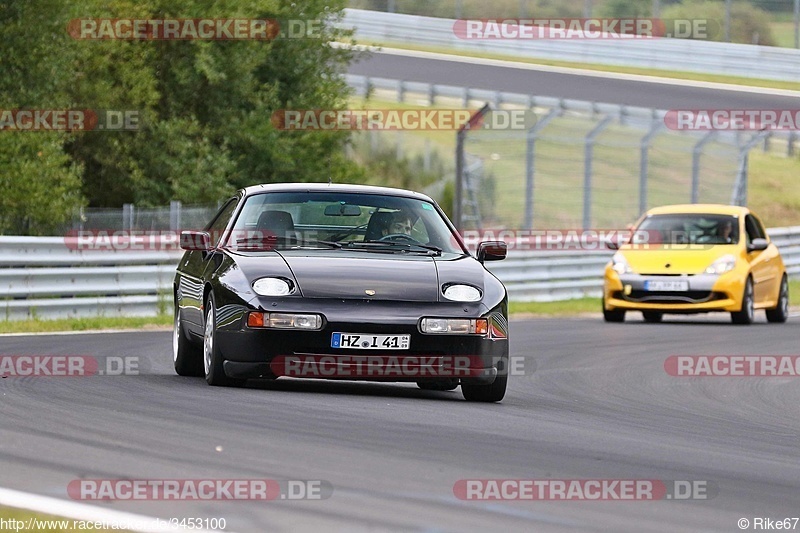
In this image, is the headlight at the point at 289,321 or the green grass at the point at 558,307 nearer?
the headlight at the point at 289,321

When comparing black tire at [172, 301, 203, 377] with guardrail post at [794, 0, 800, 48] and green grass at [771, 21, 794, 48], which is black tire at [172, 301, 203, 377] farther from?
green grass at [771, 21, 794, 48]

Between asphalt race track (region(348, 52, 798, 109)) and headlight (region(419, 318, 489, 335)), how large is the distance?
30.9 meters

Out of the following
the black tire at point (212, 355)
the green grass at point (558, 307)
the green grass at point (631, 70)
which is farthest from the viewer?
the green grass at point (631, 70)

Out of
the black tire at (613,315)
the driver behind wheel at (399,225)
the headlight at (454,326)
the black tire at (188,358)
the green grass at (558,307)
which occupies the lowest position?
the green grass at (558,307)

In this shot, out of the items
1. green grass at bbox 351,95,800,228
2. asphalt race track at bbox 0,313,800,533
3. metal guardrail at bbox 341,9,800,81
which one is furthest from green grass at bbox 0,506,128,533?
metal guardrail at bbox 341,9,800,81

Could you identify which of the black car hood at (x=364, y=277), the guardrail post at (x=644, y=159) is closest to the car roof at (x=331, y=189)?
the black car hood at (x=364, y=277)

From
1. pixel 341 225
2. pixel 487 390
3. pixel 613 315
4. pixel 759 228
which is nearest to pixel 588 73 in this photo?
pixel 759 228

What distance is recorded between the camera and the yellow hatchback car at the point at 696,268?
65.2 feet

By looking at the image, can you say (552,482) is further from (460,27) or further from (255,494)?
(460,27)

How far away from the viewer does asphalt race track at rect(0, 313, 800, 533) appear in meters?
5.89

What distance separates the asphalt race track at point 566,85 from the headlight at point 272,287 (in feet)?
101

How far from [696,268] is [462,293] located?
10740 millimetres

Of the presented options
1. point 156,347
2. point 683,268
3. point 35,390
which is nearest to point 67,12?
point 683,268

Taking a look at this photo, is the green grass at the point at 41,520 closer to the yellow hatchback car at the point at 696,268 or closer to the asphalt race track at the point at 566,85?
the yellow hatchback car at the point at 696,268
